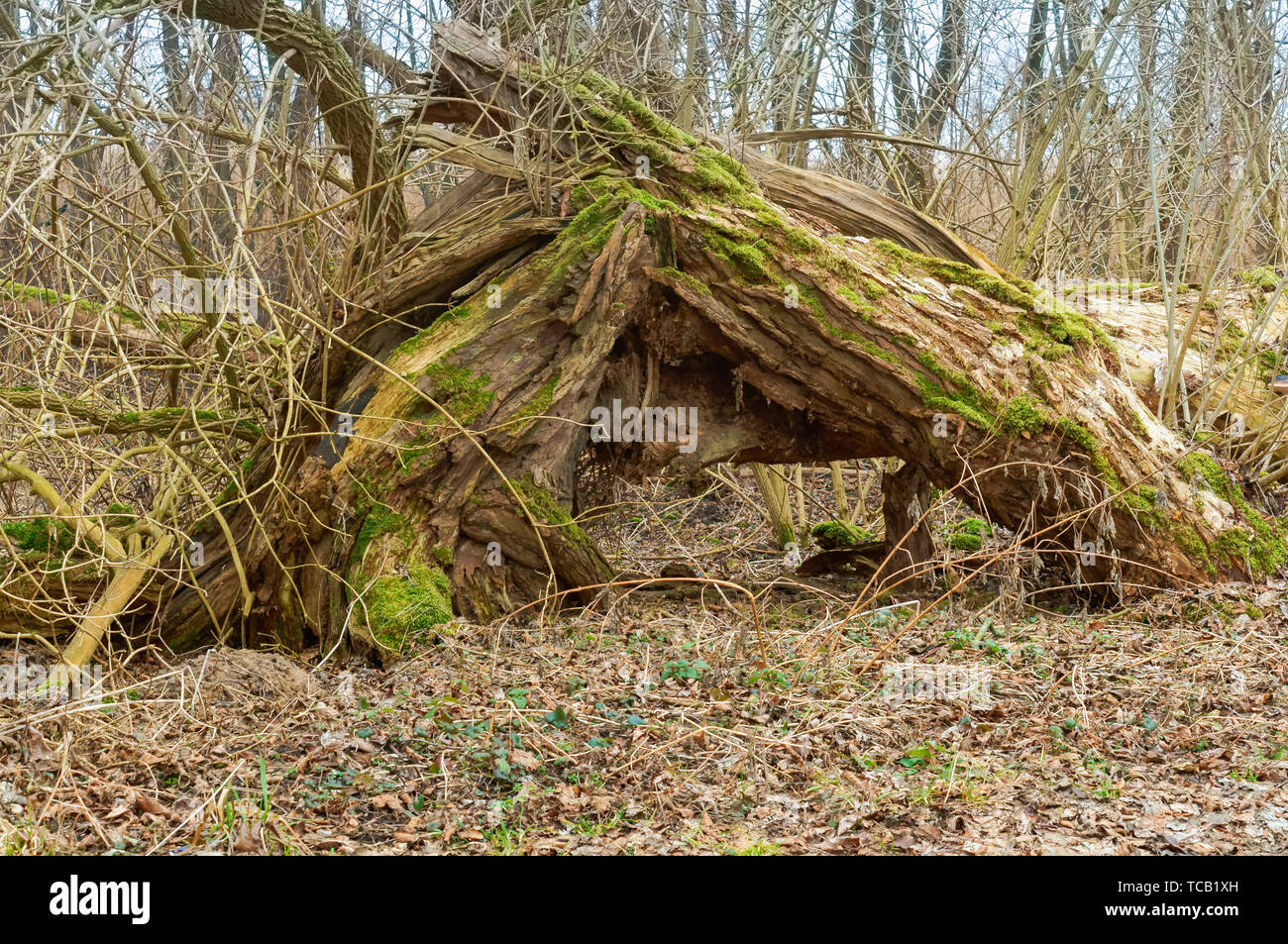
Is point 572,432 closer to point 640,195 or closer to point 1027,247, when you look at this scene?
point 640,195

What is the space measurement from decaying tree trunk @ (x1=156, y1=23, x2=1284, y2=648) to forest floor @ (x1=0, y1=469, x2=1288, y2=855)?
20.2 inches

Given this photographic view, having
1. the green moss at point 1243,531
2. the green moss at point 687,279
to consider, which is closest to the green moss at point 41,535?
the green moss at point 687,279

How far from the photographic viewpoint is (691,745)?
13.9 ft

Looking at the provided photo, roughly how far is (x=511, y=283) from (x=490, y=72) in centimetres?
126

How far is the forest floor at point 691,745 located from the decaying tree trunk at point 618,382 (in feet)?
1.68

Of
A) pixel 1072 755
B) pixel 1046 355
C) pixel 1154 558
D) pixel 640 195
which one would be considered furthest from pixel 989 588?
pixel 640 195

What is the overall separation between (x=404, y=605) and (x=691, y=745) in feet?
6.13

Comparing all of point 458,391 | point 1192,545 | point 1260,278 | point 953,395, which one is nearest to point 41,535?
point 458,391

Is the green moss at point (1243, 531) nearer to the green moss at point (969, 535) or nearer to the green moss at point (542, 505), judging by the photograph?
the green moss at point (969, 535)

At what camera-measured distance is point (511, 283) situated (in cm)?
605

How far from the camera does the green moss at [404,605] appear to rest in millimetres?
5355

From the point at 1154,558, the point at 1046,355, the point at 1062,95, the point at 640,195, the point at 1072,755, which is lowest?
the point at 1072,755

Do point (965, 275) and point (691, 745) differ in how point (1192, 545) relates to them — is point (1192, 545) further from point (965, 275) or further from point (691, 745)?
point (691, 745)

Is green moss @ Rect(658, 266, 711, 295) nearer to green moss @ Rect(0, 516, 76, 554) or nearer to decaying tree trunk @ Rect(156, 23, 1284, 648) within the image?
decaying tree trunk @ Rect(156, 23, 1284, 648)
